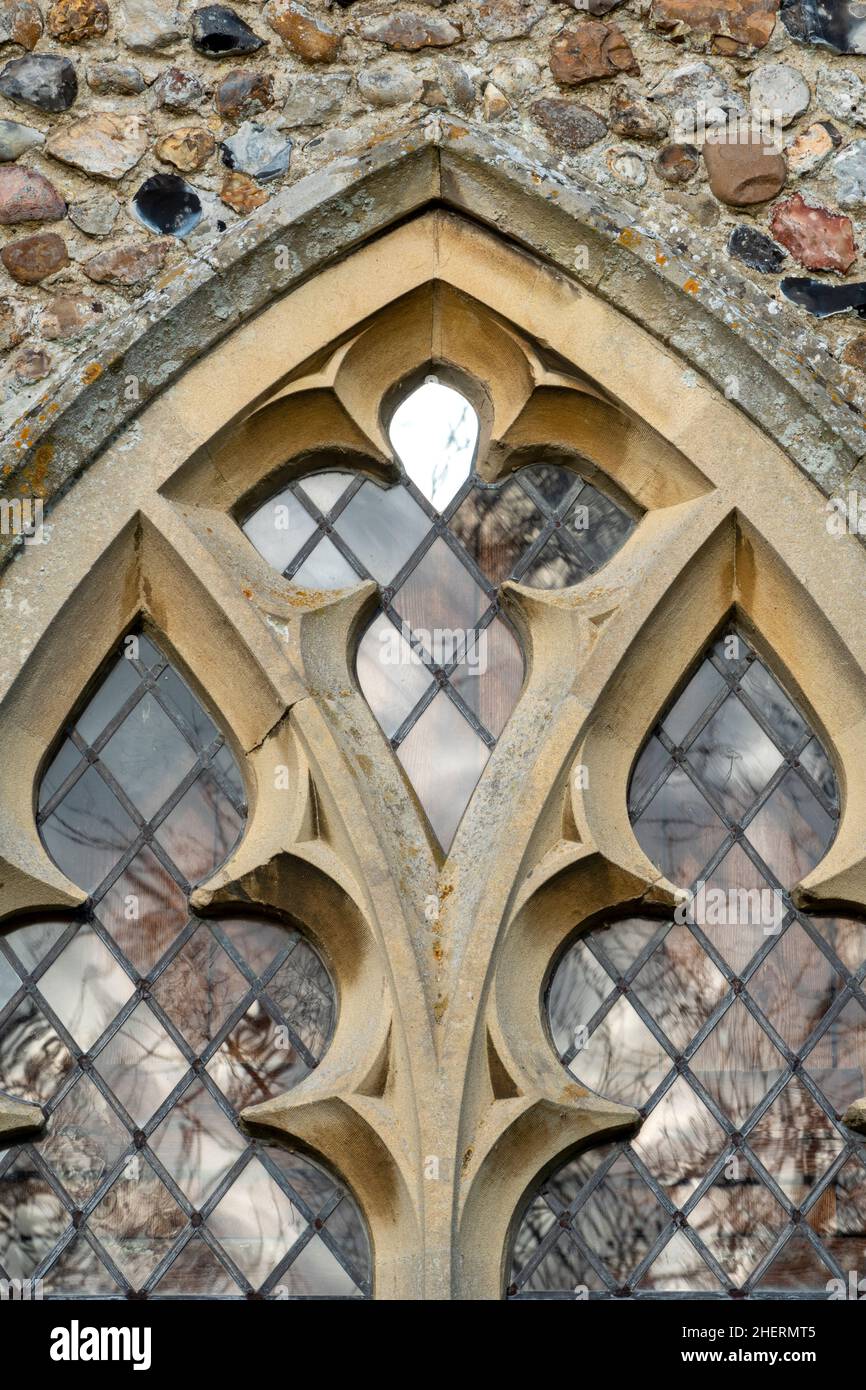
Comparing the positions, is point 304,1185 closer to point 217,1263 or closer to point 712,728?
point 217,1263

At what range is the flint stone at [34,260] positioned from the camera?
425 cm

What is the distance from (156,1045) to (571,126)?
215 cm

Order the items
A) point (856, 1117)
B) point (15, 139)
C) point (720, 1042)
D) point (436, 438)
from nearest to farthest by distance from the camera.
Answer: point (856, 1117) < point (720, 1042) < point (15, 139) < point (436, 438)

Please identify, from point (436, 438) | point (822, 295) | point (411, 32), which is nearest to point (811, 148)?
point (822, 295)

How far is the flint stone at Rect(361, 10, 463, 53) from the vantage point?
4.39 metres

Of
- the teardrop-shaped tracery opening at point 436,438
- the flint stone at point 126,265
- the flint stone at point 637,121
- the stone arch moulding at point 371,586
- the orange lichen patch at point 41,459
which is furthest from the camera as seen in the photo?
the teardrop-shaped tracery opening at point 436,438

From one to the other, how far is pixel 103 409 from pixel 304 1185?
5.37 feet

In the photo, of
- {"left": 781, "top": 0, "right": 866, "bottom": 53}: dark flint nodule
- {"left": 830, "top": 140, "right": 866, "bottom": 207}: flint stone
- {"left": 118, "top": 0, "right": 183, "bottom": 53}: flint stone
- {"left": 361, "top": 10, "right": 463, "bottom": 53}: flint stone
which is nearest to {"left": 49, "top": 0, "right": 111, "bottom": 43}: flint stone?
{"left": 118, "top": 0, "right": 183, "bottom": 53}: flint stone

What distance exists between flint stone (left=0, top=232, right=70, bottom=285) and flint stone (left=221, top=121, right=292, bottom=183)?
409 mm

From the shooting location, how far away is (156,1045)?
13.2 ft

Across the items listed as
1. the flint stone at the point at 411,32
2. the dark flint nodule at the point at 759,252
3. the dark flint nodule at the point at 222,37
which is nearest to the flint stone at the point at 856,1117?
the dark flint nodule at the point at 759,252

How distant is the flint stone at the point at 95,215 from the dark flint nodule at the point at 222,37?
1.33 ft

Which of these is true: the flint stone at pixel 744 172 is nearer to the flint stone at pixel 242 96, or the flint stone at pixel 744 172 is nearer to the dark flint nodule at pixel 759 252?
the dark flint nodule at pixel 759 252

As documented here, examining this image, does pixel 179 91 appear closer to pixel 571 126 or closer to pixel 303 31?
pixel 303 31
